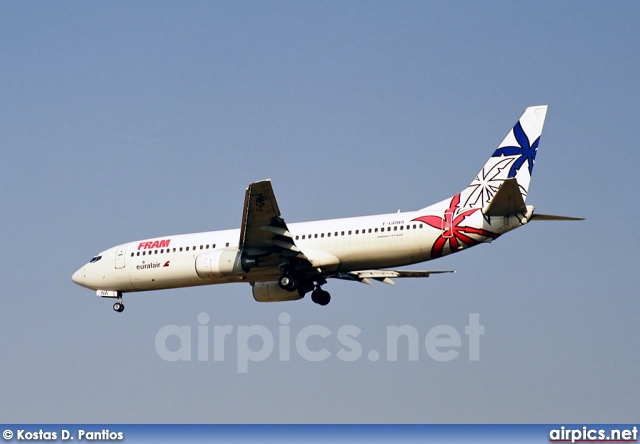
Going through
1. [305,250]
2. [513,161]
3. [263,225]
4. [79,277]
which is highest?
[513,161]

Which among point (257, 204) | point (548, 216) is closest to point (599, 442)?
point (548, 216)

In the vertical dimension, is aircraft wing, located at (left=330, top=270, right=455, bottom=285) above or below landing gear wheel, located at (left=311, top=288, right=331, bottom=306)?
above

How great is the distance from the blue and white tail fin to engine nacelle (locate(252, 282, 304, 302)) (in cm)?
909

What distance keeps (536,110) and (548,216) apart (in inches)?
221

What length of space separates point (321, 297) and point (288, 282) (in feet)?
12.8

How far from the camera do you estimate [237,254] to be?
46500mm

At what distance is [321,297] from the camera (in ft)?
166

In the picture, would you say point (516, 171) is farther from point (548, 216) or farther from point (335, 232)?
point (335, 232)

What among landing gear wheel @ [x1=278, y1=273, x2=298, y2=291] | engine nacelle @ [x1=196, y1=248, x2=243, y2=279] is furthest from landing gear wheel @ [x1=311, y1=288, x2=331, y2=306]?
engine nacelle @ [x1=196, y1=248, x2=243, y2=279]

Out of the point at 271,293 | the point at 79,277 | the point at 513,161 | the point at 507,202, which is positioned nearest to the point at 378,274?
the point at 271,293

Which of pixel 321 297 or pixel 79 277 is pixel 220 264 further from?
pixel 79 277

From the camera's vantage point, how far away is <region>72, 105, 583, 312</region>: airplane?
43781mm

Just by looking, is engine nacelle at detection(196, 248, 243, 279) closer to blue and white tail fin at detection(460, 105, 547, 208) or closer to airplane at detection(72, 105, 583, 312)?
airplane at detection(72, 105, 583, 312)

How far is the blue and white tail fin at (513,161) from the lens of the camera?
45.9m
